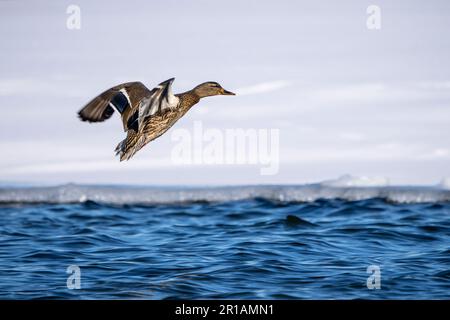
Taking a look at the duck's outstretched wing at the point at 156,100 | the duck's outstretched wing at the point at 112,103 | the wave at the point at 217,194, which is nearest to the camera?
the duck's outstretched wing at the point at 156,100

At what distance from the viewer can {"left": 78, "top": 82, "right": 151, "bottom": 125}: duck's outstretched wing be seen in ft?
29.2

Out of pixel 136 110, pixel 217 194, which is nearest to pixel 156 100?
pixel 136 110

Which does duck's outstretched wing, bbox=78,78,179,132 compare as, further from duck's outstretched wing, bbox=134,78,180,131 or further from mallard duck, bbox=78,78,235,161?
duck's outstretched wing, bbox=134,78,180,131

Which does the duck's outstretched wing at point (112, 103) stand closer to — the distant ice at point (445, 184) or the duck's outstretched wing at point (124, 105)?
the duck's outstretched wing at point (124, 105)

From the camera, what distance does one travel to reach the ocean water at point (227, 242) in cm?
929

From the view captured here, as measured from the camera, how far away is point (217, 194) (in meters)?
19.0

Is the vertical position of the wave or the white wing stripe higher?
the white wing stripe

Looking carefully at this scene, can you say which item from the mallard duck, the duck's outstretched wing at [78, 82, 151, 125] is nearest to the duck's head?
the mallard duck

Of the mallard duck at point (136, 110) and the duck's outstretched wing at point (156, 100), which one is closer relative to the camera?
the duck's outstretched wing at point (156, 100)

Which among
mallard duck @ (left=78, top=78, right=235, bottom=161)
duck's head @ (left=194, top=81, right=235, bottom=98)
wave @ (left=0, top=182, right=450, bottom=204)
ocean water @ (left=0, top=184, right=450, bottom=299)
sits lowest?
ocean water @ (left=0, top=184, right=450, bottom=299)

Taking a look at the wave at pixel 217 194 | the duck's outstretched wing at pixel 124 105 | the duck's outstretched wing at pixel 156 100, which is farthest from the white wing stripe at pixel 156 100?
the wave at pixel 217 194

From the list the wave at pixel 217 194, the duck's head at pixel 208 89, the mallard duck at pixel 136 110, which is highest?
the duck's head at pixel 208 89

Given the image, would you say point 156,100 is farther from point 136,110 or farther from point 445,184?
point 445,184
